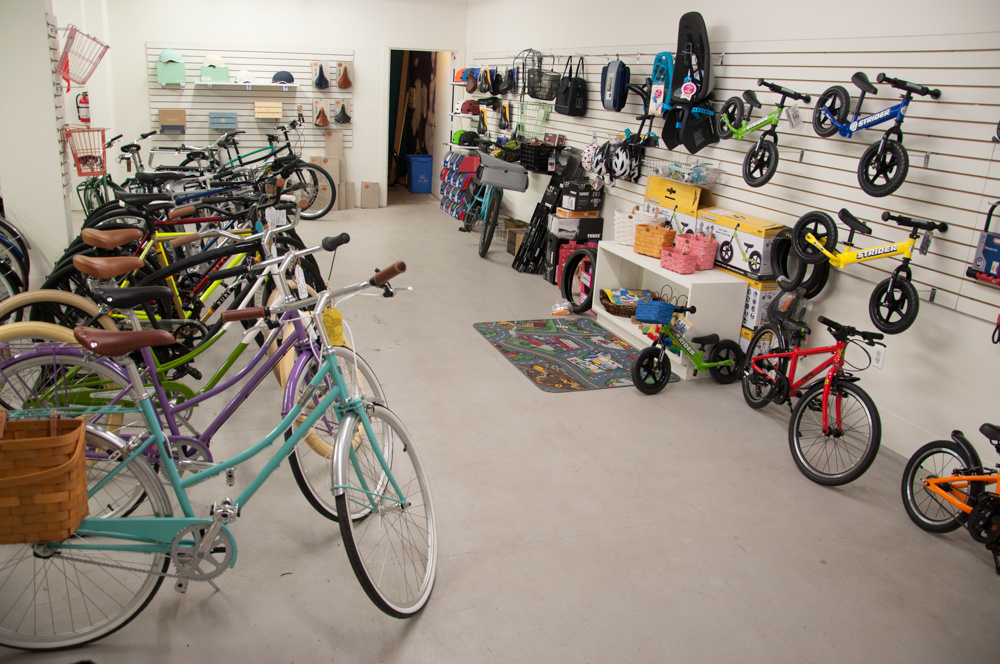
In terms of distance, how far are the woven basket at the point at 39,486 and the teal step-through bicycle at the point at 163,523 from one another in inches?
6.0

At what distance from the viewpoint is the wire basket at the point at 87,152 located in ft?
18.9

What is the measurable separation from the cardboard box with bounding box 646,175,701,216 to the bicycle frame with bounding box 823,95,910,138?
1.32m

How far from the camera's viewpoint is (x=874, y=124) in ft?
12.3

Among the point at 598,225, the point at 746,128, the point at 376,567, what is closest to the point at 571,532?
the point at 376,567

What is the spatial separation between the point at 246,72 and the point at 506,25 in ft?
11.4

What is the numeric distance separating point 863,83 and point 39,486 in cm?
414

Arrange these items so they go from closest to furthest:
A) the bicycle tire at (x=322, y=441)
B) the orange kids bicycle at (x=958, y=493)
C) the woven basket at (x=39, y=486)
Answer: the woven basket at (x=39, y=486) < the bicycle tire at (x=322, y=441) < the orange kids bicycle at (x=958, y=493)

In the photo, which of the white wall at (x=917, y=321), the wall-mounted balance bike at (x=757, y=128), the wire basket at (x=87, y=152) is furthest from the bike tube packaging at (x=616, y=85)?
the wire basket at (x=87, y=152)

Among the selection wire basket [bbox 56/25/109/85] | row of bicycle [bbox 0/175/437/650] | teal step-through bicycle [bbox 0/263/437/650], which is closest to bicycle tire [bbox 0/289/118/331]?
row of bicycle [bbox 0/175/437/650]

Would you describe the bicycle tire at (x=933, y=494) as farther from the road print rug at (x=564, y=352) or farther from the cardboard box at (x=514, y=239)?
the cardboard box at (x=514, y=239)

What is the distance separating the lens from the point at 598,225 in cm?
676

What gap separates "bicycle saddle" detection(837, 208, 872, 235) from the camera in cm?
380

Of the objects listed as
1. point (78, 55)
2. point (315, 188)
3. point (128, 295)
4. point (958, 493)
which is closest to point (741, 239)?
point (958, 493)

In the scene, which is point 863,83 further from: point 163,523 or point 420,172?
point 420,172
